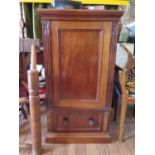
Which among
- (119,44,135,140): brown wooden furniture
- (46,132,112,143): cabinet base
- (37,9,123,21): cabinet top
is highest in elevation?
(37,9,123,21): cabinet top

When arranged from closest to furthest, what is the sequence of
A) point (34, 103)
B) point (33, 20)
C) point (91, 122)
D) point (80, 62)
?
point (34, 103) < point (80, 62) < point (91, 122) < point (33, 20)

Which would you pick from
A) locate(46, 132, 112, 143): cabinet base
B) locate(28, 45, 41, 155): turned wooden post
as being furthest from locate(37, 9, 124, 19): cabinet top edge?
locate(46, 132, 112, 143): cabinet base

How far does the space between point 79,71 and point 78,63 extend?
6cm

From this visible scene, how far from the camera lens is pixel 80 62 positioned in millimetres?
1442

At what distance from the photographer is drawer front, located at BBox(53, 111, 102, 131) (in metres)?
1.57

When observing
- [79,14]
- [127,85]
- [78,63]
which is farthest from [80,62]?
[127,85]

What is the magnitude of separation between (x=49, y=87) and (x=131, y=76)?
0.67 metres

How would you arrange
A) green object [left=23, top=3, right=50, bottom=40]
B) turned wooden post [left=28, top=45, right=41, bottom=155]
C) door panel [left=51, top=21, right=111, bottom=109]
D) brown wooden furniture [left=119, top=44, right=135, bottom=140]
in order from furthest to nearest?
green object [left=23, top=3, right=50, bottom=40], brown wooden furniture [left=119, top=44, right=135, bottom=140], door panel [left=51, top=21, right=111, bottom=109], turned wooden post [left=28, top=45, right=41, bottom=155]

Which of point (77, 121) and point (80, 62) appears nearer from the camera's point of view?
point (80, 62)

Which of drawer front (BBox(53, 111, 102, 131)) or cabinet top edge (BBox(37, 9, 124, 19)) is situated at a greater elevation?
cabinet top edge (BBox(37, 9, 124, 19))

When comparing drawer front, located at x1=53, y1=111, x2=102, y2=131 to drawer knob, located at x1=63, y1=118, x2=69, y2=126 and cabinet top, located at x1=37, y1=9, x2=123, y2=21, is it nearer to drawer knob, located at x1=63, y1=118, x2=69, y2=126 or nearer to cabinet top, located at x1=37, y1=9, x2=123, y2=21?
drawer knob, located at x1=63, y1=118, x2=69, y2=126

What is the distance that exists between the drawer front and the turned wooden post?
0.76 ft

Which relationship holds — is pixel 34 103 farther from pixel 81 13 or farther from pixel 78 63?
pixel 81 13
